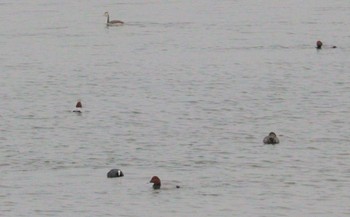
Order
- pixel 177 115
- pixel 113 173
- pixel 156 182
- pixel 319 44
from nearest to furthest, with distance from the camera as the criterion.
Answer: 1. pixel 156 182
2. pixel 113 173
3. pixel 177 115
4. pixel 319 44

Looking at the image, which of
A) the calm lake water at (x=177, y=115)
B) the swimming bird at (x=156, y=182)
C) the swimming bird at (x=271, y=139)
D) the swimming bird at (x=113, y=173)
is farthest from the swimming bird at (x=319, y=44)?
the swimming bird at (x=156, y=182)

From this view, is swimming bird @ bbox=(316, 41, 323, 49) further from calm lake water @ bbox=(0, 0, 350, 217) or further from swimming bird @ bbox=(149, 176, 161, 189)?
swimming bird @ bbox=(149, 176, 161, 189)

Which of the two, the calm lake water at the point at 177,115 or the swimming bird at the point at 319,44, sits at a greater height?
the swimming bird at the point at 319,44

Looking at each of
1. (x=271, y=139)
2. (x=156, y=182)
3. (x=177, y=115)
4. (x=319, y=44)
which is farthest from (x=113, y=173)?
(x=319, y=44)

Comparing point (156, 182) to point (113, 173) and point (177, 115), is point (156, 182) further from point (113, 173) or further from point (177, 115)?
point (177, 115)

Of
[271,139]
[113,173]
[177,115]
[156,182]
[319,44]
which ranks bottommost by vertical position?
[156,182]

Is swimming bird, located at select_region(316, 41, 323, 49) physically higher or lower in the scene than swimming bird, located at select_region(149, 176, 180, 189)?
higher

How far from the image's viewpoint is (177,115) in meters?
48.8

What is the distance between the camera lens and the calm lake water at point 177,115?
36.0 metres

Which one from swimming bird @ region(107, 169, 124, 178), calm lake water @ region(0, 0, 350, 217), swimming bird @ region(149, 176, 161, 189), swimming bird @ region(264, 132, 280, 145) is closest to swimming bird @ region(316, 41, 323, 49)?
calm lake water @ region(0, 0, 350, 217)

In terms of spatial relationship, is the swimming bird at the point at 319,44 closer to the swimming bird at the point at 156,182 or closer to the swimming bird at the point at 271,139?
the swimming bird at the point at 271,139

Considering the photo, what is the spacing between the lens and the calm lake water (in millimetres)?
36031

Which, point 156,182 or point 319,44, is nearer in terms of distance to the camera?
point 156,182

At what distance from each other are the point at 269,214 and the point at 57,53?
35.2 meters
